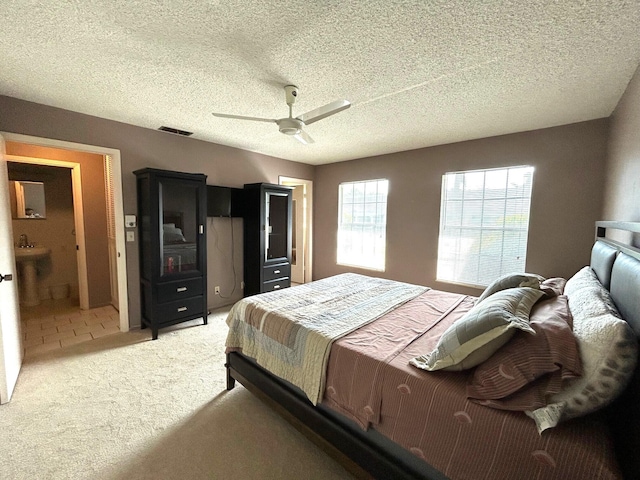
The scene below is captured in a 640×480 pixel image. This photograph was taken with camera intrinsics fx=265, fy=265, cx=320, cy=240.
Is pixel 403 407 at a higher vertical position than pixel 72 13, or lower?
lower

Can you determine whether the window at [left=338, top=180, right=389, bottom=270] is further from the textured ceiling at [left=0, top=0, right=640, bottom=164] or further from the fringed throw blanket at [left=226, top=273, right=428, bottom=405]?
the fringed throw blanket at [left=226, top=273, right=428, bottom=405]

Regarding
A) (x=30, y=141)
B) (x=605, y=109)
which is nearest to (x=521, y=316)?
(x=605, y=109)

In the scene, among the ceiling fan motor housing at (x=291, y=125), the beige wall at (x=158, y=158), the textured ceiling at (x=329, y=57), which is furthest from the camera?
the beige wall at (x=158, y=158)

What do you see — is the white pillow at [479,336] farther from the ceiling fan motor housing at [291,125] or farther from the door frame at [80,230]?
the door frame at [80,230]

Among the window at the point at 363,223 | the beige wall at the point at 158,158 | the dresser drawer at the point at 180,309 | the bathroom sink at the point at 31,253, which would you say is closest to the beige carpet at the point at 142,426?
the dresser drawer at the point at 180,309

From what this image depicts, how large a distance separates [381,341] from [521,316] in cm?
70

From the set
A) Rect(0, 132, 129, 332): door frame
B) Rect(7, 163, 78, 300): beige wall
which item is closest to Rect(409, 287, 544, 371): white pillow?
Rect(0, 132, 129, 332): door frame

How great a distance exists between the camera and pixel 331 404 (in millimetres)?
1473

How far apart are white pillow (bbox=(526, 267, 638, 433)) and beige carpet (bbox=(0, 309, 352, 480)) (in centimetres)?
113

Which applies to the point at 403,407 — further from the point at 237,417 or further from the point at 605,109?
the point at 605,109

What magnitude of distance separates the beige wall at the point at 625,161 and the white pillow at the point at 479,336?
55.7 inches

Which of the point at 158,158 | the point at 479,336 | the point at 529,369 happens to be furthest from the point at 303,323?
the point at 158,158

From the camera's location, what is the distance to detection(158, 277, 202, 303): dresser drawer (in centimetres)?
299

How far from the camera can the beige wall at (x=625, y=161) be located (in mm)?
1807
